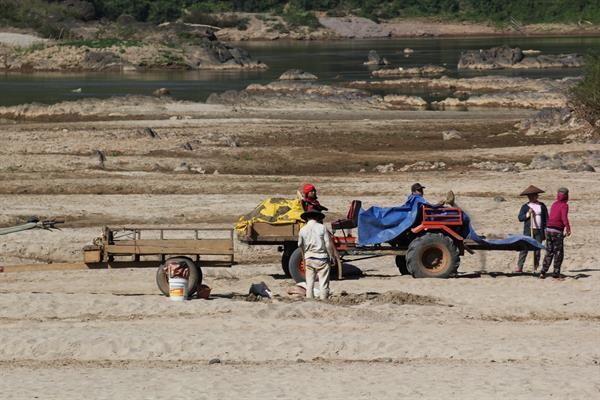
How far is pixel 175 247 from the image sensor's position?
17.3 meters

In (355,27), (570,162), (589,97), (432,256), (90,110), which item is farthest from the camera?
(355,27)

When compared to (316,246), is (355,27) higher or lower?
higher

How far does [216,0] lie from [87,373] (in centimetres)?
13315

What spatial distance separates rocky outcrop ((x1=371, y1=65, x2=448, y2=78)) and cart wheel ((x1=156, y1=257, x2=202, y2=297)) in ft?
188

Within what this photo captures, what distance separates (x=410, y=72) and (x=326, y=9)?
6803cm

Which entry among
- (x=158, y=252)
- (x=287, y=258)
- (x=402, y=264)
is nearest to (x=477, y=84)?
(x=402, y=264)

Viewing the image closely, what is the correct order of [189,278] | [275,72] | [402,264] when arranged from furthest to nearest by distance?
[275,72] < [402,264] < [189,278]

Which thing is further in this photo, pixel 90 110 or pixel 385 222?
pixel 90 110

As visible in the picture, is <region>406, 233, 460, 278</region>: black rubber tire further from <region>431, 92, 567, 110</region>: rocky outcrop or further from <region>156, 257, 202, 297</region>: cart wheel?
<region>431, 92, 567, 110</region>: rocky outcrop

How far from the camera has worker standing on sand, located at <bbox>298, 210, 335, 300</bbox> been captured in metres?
16.5

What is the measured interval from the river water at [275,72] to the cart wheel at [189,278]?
3687 centimetres

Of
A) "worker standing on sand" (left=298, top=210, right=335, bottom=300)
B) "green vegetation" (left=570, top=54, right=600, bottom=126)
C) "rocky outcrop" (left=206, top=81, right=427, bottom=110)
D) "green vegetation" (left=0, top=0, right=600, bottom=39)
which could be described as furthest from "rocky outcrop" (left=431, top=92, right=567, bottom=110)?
"green vegetation" (left=0, top=0, right=600, bottom=39)

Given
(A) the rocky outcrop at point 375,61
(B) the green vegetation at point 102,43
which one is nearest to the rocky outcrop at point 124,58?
(B) the green vegetation at point 102,43

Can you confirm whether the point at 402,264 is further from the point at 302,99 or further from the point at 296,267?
the point at 302,99
